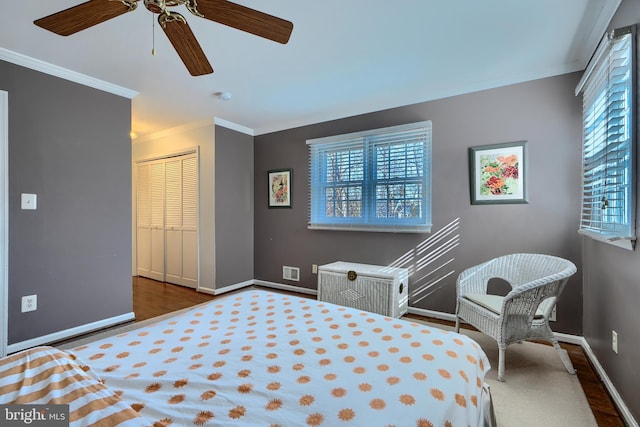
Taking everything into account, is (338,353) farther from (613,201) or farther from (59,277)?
(59,277)

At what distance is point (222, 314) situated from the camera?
5.41 ft

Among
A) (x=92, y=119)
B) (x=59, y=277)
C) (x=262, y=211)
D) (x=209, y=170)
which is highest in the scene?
(x=92, y=119)

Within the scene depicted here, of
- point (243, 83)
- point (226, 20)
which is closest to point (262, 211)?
point (243, 83)

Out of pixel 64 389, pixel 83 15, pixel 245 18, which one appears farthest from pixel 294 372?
pixel 83 15

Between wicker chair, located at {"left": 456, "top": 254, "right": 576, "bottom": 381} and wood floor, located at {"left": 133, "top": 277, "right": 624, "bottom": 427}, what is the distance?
0.16m

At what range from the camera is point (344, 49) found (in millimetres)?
Result: 2314

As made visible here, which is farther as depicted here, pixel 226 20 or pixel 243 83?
pixel 243 83

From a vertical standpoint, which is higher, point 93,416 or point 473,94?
point 473,94

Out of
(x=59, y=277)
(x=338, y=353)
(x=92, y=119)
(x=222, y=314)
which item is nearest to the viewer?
(x=338, y=353)

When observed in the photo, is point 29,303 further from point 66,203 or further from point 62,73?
point 62,73

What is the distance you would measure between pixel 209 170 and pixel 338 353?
11.3 feet

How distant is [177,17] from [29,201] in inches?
86.9

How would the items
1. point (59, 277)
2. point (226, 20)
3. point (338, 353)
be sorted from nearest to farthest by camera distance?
point (338, 353) → point (226, 20) → point (59, 277)
